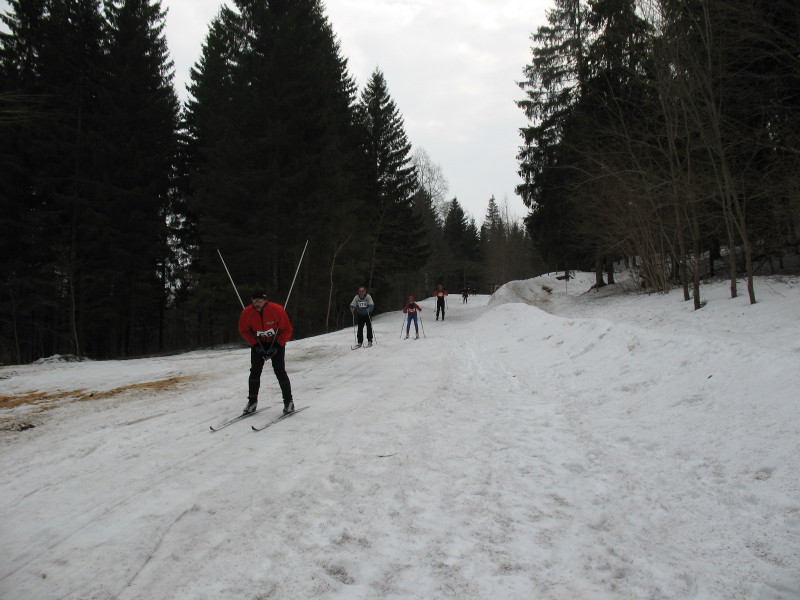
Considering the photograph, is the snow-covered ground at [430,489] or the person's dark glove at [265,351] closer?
the snow-covered ground at [430,489]

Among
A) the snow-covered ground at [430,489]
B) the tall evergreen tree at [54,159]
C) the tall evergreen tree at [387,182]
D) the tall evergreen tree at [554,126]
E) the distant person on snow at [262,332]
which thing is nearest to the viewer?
the snow-covered ground at [430,489]

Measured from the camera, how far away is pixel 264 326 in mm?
6309

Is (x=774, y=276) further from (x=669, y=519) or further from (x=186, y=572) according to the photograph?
(x=186, y=572)

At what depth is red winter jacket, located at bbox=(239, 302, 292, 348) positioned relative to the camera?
20.7 ft

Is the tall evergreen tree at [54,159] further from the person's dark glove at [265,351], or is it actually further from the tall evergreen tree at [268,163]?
the person's dark glove at [265,351]

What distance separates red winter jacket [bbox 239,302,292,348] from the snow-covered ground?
113 cm

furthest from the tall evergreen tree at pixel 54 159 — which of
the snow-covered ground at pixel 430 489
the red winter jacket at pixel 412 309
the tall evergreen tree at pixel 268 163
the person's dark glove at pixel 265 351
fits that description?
the person's dark glove at pixel 265 351

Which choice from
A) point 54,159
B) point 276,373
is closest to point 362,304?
point 276,373

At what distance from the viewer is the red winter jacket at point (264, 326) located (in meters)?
6.30

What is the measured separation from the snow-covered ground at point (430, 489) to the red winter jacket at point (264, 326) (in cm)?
113

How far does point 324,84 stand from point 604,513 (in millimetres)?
23494

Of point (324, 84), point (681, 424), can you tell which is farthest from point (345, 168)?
point (681, 424)

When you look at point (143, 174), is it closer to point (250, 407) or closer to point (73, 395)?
point (73, 395)

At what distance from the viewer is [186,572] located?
2.57 meters
